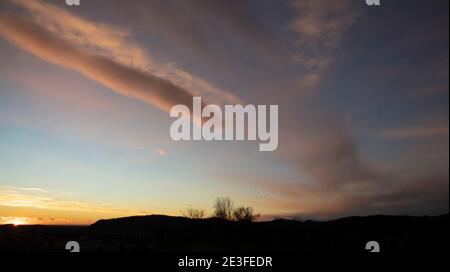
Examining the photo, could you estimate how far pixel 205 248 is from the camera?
38.6 metres
